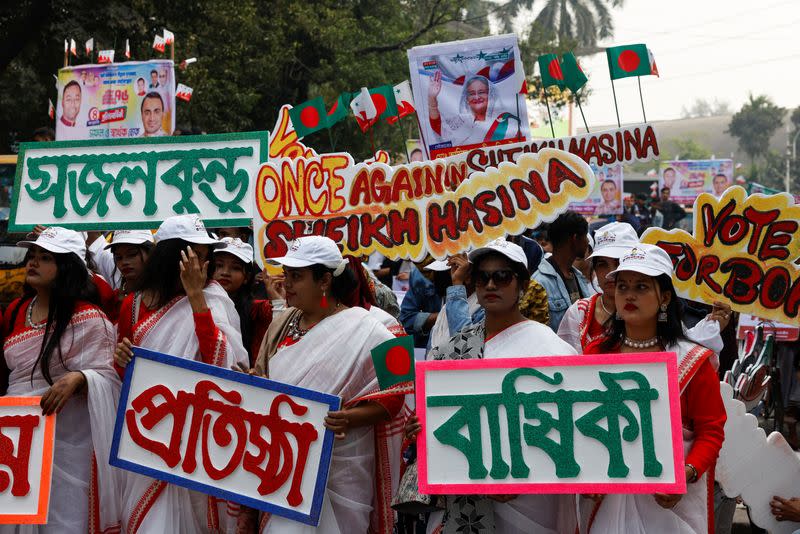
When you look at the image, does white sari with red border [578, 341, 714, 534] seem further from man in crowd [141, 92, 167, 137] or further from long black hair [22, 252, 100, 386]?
man in crowd [141, 92, 167, 137]

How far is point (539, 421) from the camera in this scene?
12.1 ft

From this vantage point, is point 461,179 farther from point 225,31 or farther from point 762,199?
point 225,31

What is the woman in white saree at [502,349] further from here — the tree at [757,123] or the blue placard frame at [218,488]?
the tree at [757,123]

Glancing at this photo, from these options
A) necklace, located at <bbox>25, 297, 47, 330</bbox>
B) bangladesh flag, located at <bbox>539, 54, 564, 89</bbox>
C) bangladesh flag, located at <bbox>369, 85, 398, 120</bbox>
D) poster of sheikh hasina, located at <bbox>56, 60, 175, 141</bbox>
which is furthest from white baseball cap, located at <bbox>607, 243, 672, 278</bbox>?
poster of sheikh hasina, located at <bbox>56, 60, 175, 141</bbox>

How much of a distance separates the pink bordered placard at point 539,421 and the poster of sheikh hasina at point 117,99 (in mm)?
9171

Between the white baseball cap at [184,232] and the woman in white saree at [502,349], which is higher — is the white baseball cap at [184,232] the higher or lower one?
the higher one

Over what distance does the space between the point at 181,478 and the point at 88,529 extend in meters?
0.66

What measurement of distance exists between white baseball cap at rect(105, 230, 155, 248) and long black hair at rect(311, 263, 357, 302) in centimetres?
138

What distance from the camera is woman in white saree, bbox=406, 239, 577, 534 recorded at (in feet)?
12.7

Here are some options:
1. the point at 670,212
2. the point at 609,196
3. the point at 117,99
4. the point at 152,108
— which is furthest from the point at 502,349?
the point at 670,212

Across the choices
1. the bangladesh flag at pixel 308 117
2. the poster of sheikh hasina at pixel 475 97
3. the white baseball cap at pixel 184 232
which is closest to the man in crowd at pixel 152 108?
the bangladesh flag at pixel 308 117

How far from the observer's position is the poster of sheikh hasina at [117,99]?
12.5 meters

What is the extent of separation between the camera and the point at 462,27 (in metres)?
40.9

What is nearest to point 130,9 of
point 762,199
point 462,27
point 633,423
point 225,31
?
point 225,31
